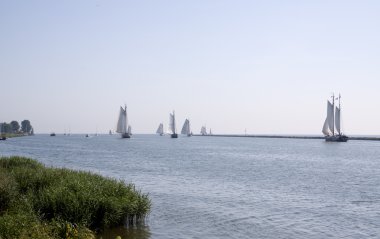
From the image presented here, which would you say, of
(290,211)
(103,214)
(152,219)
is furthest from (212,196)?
(103,214)

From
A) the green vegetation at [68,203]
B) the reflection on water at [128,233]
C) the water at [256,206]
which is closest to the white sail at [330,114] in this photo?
the water at [256,206]

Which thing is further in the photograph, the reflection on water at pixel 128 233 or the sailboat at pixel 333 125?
the sailboat at pixel 333 125

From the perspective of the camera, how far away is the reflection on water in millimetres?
22812

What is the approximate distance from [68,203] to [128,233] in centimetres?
366

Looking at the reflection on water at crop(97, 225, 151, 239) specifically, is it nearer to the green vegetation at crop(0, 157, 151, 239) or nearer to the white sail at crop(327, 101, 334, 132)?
the green vegetation at crop(0, 157, 151, 239)

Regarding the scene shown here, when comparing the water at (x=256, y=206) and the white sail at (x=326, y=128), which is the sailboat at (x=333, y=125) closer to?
the white sail at (x=326, y=128)

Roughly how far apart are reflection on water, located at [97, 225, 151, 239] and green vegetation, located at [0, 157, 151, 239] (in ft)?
1.26

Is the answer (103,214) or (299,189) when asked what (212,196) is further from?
(103,214)

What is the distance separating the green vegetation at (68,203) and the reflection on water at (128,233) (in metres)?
0.39

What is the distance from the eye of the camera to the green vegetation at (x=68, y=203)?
20.2m

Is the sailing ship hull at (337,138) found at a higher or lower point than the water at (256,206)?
higher

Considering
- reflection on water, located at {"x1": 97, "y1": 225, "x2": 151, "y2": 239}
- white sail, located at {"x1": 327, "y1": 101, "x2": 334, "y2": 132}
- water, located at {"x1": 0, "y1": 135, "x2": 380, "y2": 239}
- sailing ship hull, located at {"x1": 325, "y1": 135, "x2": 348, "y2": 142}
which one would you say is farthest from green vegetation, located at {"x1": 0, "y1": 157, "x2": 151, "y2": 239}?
sailing ship hull, located at {"x1": 325, "y1": 135, "x2": 348, "y2": 142}

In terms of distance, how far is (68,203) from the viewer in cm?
2222

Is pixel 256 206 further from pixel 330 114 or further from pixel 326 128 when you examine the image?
pixel 326 128
